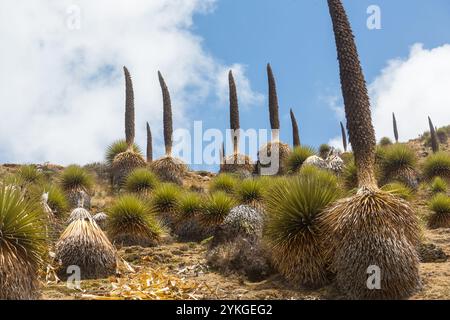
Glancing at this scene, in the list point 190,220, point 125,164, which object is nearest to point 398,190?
point 190,220

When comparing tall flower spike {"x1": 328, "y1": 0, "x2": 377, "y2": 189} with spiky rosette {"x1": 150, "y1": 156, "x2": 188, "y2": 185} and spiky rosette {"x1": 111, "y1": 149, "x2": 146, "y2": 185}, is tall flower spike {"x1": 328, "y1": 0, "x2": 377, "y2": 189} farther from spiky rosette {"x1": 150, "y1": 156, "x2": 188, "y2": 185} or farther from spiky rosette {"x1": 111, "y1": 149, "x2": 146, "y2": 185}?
spiky rosette {"x1": 111, "y1": 149, "x2": 146, "y2": 185}

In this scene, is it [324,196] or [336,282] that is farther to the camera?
[324,196]

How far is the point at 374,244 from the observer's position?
8039mm

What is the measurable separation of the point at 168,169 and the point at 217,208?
24.5ft

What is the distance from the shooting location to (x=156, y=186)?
1748cm

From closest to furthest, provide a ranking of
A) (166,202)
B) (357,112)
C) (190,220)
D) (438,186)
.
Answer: (357,112) < (190,220) < (166,202) < (438,186)

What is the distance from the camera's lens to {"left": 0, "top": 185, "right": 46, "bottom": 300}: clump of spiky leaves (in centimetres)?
697

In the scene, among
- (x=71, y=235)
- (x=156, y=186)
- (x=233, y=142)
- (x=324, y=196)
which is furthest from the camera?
(x=233, y=142)

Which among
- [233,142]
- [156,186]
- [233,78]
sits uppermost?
[233,78]

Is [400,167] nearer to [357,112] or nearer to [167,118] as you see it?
[167,118]

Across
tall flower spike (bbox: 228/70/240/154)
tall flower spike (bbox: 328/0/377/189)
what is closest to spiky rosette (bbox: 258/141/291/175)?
tall flower spike (bbox: 228/70/240/154)

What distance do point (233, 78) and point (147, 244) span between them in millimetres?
10158
